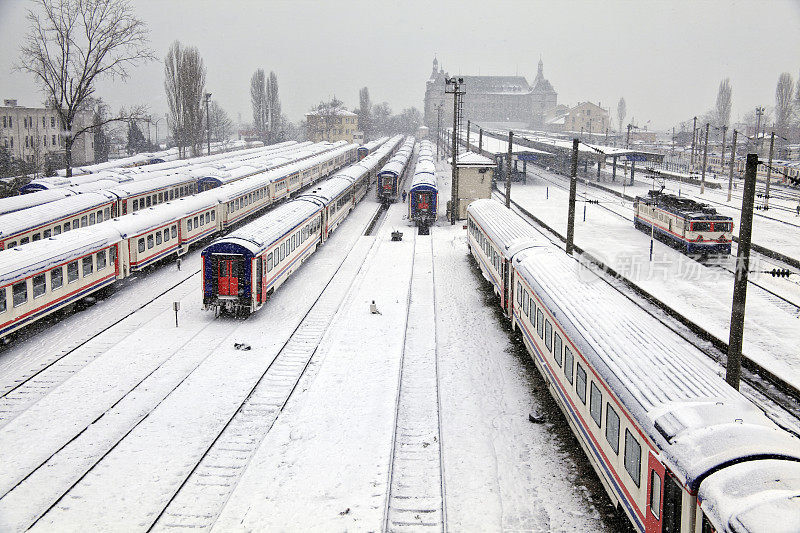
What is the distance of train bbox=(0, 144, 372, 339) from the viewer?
671 inches

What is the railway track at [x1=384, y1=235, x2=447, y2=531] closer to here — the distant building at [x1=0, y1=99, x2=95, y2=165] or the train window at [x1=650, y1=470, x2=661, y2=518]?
the train window at [x1=650, y1=470, x2=661, y2=518]

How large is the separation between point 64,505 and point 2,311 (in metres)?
8.34

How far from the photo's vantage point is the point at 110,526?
9461mm

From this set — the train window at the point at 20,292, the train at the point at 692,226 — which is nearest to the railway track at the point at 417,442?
the train window at the point at 20,292

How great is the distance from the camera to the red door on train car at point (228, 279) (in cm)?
1984

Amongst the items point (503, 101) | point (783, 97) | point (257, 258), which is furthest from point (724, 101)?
point (257, 258)

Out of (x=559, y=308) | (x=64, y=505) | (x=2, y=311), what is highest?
(x=559, y=308)

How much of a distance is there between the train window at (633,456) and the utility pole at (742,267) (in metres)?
3.74

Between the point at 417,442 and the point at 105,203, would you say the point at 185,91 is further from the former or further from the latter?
the point at 417,442

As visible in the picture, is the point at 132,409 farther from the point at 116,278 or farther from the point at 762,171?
the point at 762,171

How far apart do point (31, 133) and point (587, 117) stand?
11044 centimetres

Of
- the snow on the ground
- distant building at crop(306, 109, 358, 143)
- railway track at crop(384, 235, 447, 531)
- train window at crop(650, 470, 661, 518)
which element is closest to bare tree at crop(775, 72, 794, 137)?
the snow on the ground

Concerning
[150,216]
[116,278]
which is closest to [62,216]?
[150,216]

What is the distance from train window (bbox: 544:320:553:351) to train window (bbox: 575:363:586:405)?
6.81ft
